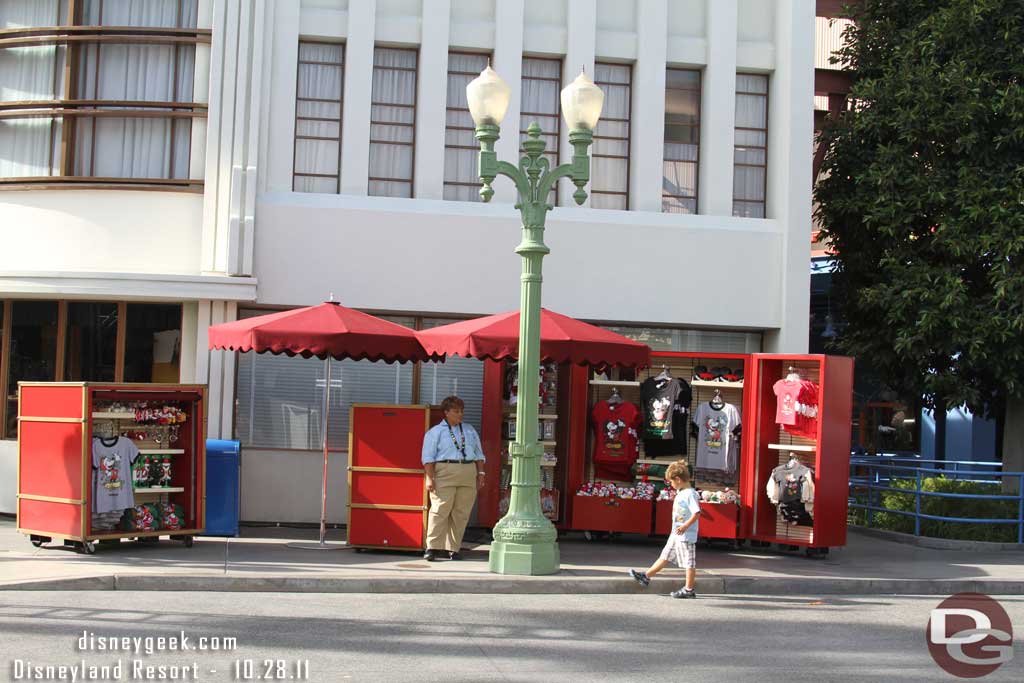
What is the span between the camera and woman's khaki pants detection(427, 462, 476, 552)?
13719mm

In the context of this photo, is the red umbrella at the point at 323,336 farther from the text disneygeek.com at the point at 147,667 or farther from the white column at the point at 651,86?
the white column at the point at 651,86

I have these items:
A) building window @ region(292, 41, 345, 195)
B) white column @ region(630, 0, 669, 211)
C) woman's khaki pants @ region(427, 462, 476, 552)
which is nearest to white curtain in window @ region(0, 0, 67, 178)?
building window @ region(292, 41, 345, 195)

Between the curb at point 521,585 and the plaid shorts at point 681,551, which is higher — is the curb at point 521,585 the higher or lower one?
the lower one

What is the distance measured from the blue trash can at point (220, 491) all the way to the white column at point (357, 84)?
427cm

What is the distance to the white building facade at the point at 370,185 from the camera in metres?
16.6

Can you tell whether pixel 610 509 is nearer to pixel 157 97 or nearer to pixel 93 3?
pixel 157 97

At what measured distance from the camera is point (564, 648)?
30.8 ft

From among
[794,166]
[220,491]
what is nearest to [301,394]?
[220,491]

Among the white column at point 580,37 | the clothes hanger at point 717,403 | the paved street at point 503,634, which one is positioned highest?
the white column at point 580,37

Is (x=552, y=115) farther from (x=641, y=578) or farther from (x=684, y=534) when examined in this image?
(x=641, y=578)

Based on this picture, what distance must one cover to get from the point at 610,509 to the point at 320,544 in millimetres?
3750

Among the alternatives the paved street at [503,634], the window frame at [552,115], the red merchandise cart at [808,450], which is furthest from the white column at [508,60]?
the paved street at [503,634]

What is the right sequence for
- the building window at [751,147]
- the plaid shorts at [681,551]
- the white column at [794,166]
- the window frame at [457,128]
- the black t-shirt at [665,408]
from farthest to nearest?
the building window at [751,147], the white column at [794,166], the window frame at [457,128], the black t-shirt at [665,408], the plaid shorts at [681,551]

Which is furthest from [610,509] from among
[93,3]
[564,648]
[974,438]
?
[974,438]
